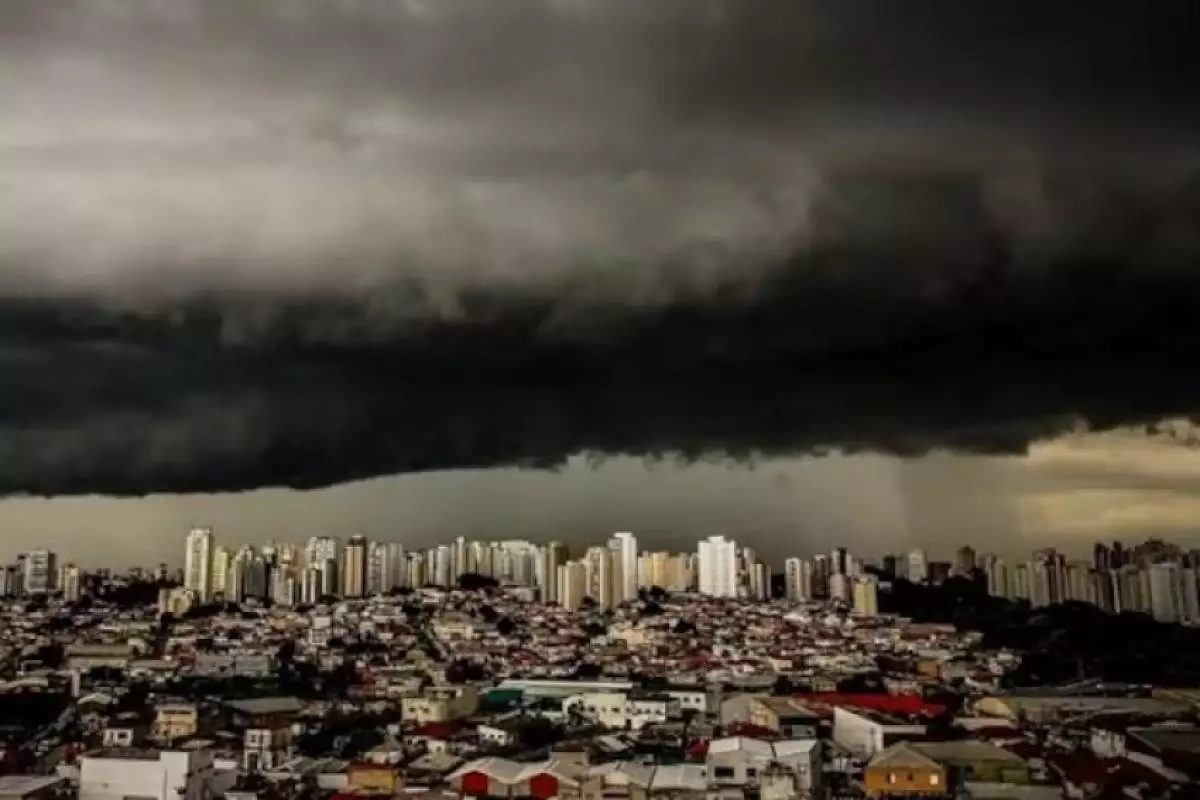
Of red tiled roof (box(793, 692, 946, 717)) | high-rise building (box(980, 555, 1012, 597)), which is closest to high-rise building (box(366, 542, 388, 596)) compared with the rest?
high-rise building (box(980, 555, 1012, 597))

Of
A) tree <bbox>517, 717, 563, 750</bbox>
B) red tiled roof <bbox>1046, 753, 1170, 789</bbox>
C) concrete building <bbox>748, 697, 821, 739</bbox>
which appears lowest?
tree <bbox>517, 717, 563, 750</bbox>

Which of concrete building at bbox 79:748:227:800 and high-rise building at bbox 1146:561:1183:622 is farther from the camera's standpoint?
high-rise building at bbox 1146:561:1183:622

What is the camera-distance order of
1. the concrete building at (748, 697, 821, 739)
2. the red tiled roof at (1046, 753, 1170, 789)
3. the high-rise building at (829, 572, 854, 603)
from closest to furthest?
the red tiled roof at (1046, 753, 1170, 789)
the concrete building at (748, 697, 821, 739)
the high-rise building at (829, 572, 854, 603)

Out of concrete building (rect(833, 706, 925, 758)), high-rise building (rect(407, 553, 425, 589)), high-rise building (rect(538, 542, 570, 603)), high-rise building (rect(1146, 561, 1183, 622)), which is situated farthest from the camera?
high-rise building (rect(407, 553, 425, 589))

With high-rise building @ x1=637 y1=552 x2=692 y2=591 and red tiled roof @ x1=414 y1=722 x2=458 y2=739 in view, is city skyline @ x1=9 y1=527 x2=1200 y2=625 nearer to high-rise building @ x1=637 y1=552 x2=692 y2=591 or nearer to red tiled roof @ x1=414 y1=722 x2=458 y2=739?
high-rise building @ x1=637 y1=552 x2=692 y2=591

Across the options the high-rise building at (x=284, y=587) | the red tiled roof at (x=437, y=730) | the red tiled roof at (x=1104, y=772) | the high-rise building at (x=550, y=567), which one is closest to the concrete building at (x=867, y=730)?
the red tiled roof at (x=1104, y=772)

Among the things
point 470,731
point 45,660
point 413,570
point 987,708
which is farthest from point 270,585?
point 987,708

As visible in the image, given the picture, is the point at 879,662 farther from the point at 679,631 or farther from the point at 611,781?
the point at 611,781
